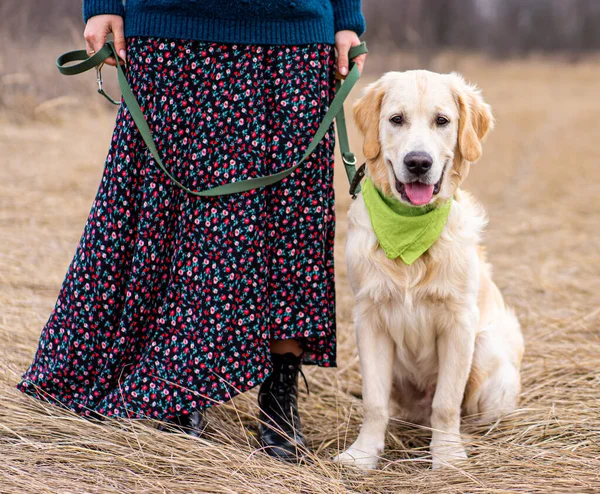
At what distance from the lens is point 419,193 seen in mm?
2352

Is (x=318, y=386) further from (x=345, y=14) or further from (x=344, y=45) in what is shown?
(x=345, y=14)

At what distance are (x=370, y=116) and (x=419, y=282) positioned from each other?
63 cm

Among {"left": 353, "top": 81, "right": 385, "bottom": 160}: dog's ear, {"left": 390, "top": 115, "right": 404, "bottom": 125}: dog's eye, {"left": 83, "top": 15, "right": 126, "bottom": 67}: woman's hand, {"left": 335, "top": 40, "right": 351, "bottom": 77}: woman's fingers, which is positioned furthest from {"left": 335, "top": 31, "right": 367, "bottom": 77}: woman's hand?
A: {"left": 83, "top": 15, "right": 126, "bottom": 67}: woman's hand

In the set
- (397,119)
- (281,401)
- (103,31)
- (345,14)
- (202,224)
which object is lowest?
(281,401)

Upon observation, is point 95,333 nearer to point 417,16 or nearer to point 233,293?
point 233,293

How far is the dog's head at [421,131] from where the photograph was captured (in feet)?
7.60

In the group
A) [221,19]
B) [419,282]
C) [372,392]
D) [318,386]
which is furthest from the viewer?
[318,386]

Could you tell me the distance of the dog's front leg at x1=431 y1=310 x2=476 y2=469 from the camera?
8.06 feet

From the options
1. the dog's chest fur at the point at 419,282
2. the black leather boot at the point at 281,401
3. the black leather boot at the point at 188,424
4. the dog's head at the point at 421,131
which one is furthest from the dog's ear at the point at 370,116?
the black leather boot at the point at 188,424

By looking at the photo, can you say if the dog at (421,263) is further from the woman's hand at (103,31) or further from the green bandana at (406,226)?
the woman's hand at (103,31)

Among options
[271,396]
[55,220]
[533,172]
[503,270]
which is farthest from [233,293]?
[533,172]

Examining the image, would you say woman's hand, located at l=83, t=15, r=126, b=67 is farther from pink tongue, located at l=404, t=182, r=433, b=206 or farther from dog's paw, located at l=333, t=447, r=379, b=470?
dog's paw, located at l=333, t=447, r=379, b=470

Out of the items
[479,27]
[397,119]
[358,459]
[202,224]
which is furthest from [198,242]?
[479,27]

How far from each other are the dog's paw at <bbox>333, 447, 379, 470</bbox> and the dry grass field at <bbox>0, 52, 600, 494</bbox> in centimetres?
4
